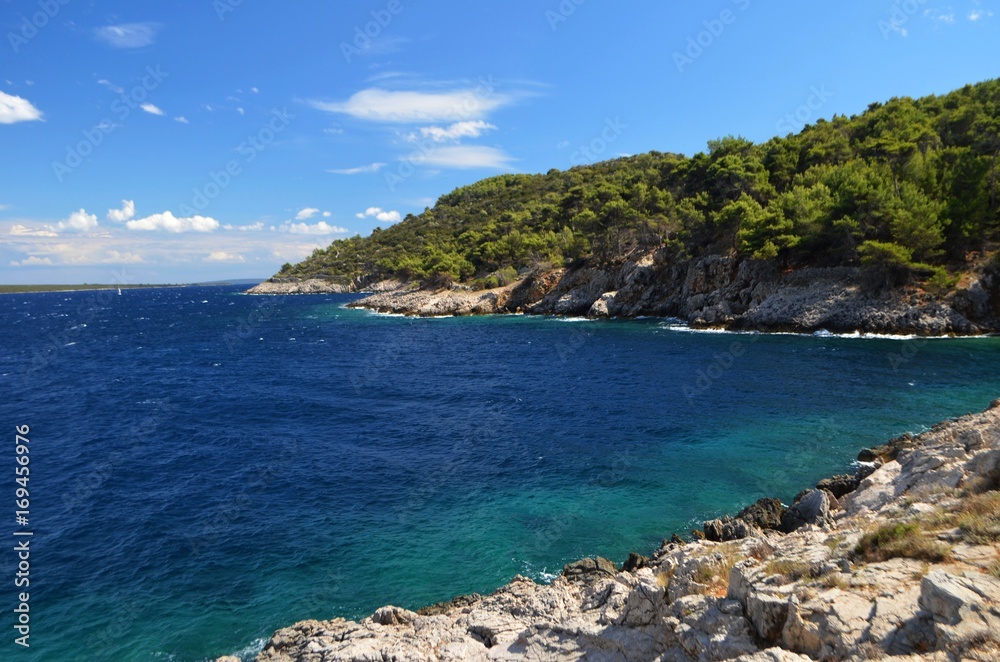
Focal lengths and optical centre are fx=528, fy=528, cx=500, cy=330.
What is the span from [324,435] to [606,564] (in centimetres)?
1895

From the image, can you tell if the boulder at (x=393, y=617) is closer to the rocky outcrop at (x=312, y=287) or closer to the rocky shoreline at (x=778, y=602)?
the rocky shoreline at (x=778, y=602)

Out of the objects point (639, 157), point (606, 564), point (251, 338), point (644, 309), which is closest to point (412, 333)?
point (251, 338)

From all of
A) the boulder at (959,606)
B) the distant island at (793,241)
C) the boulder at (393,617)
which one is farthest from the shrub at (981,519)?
the distant island at (793,241)

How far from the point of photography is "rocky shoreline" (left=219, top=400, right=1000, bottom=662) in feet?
21.5

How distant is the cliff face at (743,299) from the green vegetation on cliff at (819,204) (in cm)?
234

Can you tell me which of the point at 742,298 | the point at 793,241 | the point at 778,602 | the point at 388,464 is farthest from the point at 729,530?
the point at 742,298

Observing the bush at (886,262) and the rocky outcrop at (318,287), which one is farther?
the rocky outcrop at (318,287)

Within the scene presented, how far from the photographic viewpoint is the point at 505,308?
93438 mm

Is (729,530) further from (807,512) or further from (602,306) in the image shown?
(602,306)

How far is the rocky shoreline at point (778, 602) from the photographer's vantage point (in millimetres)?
6559

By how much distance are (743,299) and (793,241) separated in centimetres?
827

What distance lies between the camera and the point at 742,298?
62438mm

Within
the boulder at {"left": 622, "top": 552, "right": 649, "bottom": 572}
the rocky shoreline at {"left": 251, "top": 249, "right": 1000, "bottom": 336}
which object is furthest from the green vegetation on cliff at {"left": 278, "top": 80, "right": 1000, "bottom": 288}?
the boulder at {"left": 622, "top": 552, "right": 649, "bottom": 572}

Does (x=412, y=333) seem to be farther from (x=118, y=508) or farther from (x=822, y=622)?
(x=822, y=622)
